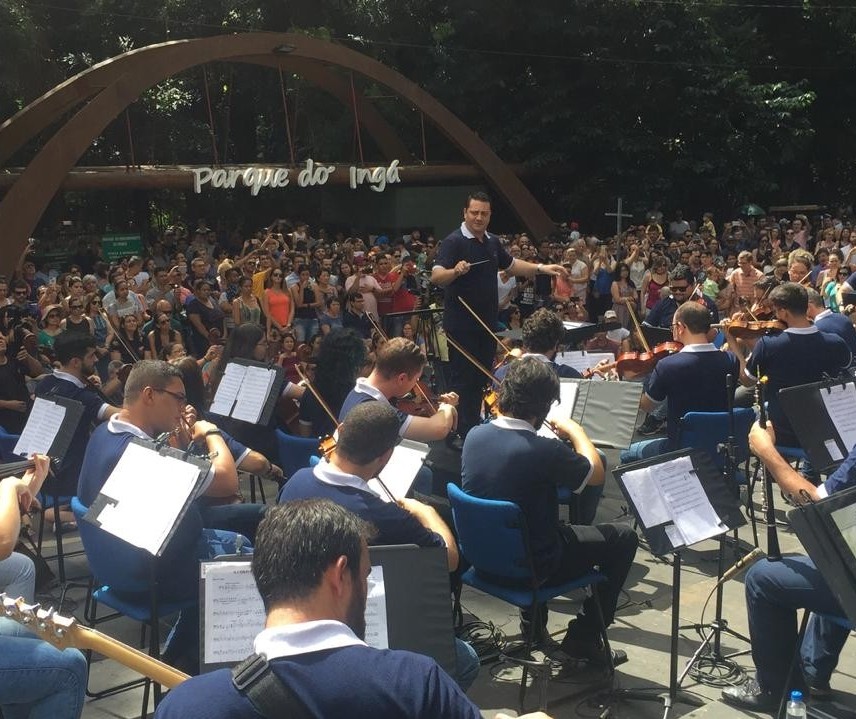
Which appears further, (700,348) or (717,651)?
(700,348)

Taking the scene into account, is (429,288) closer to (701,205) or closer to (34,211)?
(34,211)

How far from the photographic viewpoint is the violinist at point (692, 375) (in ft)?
20.3

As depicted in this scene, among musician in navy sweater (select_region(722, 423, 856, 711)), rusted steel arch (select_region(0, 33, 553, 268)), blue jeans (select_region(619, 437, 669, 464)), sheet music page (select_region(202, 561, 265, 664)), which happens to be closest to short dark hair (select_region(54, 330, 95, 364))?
sheet music page (select_region(202, 561, 265, 664))

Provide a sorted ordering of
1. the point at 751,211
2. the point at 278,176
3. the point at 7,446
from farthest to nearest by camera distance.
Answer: the point at 751,211 < the point at 278,176 < the point at 7,446

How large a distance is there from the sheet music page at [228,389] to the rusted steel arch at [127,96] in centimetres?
901

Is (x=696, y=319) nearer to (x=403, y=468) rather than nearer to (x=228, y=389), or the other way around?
(x=403, y=468)

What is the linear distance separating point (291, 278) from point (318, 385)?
269 inches

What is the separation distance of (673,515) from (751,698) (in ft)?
2.98

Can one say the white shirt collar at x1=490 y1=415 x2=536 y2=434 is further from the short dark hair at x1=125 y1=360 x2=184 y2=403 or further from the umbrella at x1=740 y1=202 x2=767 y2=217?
the umbrella at x1=740 y1=202 x2=767 y2=217

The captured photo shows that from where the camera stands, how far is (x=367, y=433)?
3.62 m

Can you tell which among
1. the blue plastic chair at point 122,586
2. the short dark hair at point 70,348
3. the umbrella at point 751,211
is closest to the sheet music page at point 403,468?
the blue plastic chair at point 122,586

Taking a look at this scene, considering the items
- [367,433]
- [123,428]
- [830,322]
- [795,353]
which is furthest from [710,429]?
[123,428]

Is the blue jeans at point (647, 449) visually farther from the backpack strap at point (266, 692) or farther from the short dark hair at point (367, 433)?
the backpack strap at point (266, 692)

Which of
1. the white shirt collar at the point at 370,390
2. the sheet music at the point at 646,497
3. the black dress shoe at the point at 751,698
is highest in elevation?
the white shirt collar at the point at 370,390
